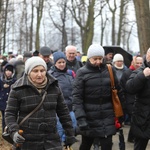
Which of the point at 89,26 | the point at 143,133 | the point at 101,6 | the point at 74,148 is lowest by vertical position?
the point at 74,148

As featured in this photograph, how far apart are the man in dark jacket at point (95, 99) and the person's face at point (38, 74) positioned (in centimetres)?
113

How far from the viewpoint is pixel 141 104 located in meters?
4.87

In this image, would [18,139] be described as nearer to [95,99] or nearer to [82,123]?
[82,123]

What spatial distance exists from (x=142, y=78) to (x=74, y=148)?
2901 millimetres

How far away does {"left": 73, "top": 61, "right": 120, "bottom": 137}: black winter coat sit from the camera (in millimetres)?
4938

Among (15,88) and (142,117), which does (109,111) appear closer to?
(142,117)

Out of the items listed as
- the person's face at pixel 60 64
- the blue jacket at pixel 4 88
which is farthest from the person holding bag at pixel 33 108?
the blue jacket at pixel 4 88

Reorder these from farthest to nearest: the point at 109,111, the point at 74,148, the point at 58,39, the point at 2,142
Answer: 1. the point at 58,39
2. the point at 2,142
3. the point at 74,148
4. the point at 109,111

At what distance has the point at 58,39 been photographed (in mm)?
47594

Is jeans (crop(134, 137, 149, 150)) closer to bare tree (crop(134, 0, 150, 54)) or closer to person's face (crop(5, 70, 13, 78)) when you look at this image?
person's face (crop(5, 70, 13, 78))

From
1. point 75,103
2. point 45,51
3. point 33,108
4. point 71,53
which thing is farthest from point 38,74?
point 71,53

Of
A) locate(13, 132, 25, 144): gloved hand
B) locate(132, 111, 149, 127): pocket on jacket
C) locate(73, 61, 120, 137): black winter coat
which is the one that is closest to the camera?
locate(13, 132, 25, 144): gloved hand

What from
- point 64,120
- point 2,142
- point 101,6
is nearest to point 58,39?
point 101,6

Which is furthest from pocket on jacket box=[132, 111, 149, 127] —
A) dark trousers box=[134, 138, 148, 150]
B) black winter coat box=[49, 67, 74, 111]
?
black winter coat box=[49, 67, 74, 111]
